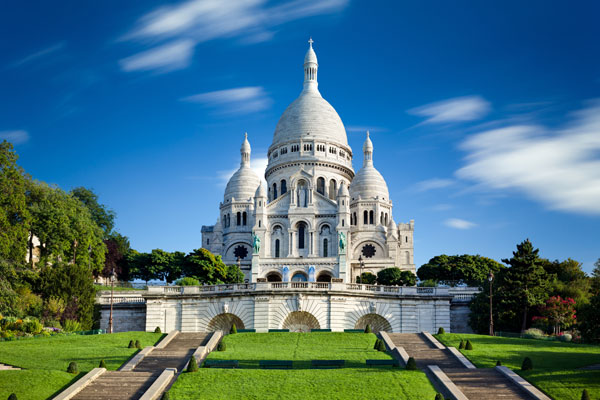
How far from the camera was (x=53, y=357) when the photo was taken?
39594 mm

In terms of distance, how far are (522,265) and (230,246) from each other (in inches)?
2396

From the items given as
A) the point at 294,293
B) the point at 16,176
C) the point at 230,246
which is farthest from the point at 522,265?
the point at 230,246

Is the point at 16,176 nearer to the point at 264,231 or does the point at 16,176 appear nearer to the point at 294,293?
the point at 294,293

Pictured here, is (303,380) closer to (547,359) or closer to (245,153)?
(547,359)

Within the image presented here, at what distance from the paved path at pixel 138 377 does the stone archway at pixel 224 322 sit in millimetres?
11139

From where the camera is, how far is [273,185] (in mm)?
113875

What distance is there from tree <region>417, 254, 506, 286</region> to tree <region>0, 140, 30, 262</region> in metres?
50.0

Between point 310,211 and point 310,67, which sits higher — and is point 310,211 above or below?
below

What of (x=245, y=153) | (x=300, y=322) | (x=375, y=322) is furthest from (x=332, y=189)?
(x=300, y=322)

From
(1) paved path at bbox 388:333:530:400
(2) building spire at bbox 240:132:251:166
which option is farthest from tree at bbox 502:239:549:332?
(2) building spire at bbox 240:132:251:166

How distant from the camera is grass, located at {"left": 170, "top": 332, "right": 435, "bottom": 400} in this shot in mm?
32188

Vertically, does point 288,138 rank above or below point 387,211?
above

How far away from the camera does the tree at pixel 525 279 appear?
55281mm

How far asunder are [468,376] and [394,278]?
49049 millimetres
